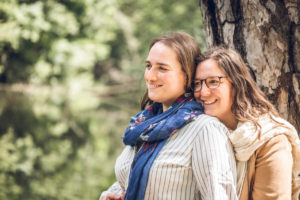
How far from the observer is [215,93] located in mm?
1659

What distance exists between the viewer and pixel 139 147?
1784 millimetres

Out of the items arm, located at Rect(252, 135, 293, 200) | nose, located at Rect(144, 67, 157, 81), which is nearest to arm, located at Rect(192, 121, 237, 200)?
arm, located at Rect(252, 135, 293, 200)

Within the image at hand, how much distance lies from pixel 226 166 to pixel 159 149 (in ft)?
1.14

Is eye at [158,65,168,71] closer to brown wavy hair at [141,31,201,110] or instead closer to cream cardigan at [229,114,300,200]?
brown wavy hair at [141,31,201,110]

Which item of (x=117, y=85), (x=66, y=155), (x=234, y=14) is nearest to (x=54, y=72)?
(x=117, y=85)

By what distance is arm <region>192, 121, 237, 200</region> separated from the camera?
4.71ft

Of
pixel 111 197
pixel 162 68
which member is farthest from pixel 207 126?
pixel 111 197

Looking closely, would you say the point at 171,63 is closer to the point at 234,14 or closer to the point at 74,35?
the point at 234,14

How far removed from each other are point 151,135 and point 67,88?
14.4 m

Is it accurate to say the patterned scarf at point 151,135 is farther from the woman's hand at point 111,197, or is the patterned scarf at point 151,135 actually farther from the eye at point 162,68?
the woman's hand at point 111,197

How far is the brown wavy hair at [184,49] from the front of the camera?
1.69m

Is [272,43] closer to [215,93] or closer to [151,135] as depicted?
[215,93]

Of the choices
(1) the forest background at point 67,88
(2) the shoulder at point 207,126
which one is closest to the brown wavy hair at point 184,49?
(2) the shoulder at point 207,126

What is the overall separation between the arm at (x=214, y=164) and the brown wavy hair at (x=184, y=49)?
0.34 m
